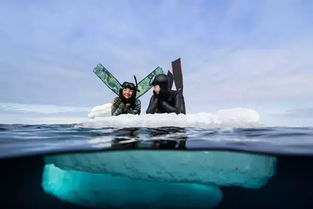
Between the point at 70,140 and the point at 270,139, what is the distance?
4.60 m

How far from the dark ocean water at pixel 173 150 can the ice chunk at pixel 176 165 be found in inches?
7.6

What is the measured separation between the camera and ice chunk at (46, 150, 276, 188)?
6199 mm

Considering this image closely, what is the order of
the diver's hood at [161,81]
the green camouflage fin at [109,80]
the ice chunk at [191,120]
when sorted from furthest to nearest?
the green camouflage fin at [109,80] → the diver's hood at [161,81] → the ice chunk at [191,120]

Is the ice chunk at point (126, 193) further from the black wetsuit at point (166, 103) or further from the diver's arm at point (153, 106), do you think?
the diver's arm at point (153, 106)

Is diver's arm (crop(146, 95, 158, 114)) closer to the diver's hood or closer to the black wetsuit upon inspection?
the black wetsuit

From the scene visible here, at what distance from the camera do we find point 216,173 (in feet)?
21.4

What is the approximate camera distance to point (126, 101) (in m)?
12.4

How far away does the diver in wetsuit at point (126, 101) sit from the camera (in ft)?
39.8

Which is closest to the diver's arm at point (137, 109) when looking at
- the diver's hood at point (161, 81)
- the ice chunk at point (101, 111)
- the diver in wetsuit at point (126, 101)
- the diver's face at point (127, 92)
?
the diver in wetsuit at point (126, 101)

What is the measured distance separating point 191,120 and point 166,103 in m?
2.18

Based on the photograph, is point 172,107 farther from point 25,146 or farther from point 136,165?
point 25,146

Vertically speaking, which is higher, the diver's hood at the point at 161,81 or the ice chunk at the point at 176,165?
the diver's hood at the point at 161,81

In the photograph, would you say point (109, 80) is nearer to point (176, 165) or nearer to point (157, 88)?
point (157, 88)

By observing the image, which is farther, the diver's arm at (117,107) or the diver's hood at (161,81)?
the diver's arm at (117,107)
